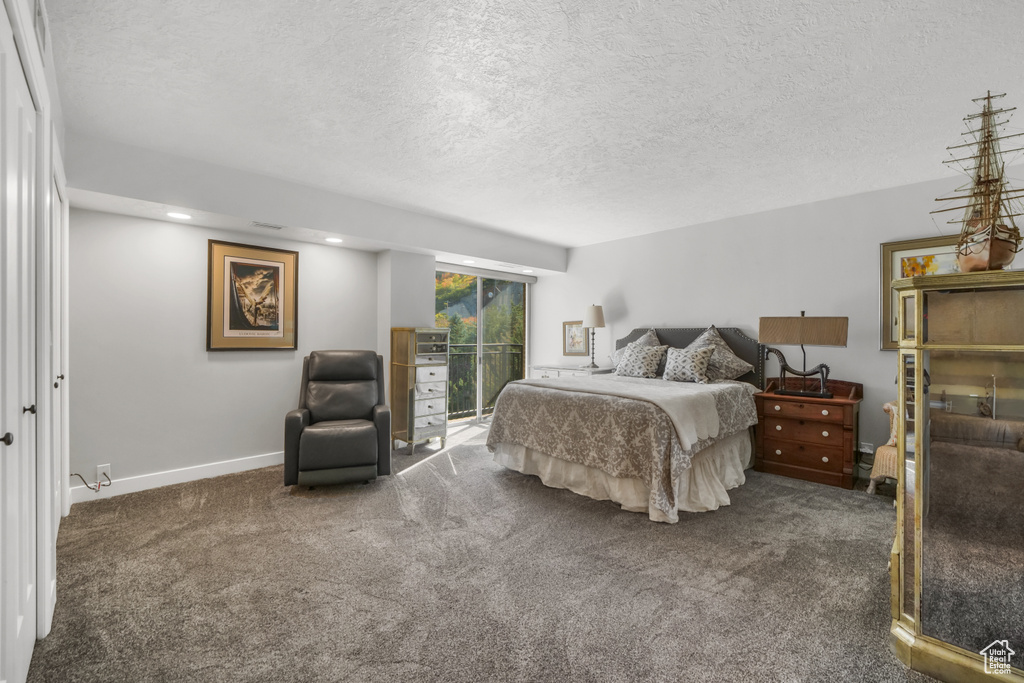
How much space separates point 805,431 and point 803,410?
0.18 meters

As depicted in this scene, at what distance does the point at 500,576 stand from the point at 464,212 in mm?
3441

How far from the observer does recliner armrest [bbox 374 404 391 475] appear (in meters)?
3.59

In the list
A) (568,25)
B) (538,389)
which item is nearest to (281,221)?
(538,389)

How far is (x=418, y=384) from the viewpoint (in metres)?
4.66

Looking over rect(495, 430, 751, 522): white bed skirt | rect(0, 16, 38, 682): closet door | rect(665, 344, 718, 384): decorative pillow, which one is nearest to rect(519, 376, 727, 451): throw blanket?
rect(495, 430, 751, 522): white bed skirt

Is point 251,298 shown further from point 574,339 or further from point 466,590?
point 574,339

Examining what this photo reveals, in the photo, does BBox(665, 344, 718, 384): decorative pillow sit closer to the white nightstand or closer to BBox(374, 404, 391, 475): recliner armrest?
the white nightstand

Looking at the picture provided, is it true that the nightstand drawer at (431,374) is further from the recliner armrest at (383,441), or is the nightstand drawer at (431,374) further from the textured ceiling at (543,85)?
the textured ceiling at (543,85)

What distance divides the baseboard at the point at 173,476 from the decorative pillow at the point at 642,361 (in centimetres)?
359

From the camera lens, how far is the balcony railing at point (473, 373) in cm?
599

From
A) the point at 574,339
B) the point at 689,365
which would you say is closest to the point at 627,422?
the point at 689,365

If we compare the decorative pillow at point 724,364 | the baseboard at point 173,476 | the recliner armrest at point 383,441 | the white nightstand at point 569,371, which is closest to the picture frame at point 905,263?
the decorative pillow at point 724,364

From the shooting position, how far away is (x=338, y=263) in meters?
4.67

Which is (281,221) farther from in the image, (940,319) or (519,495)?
(940,319)
